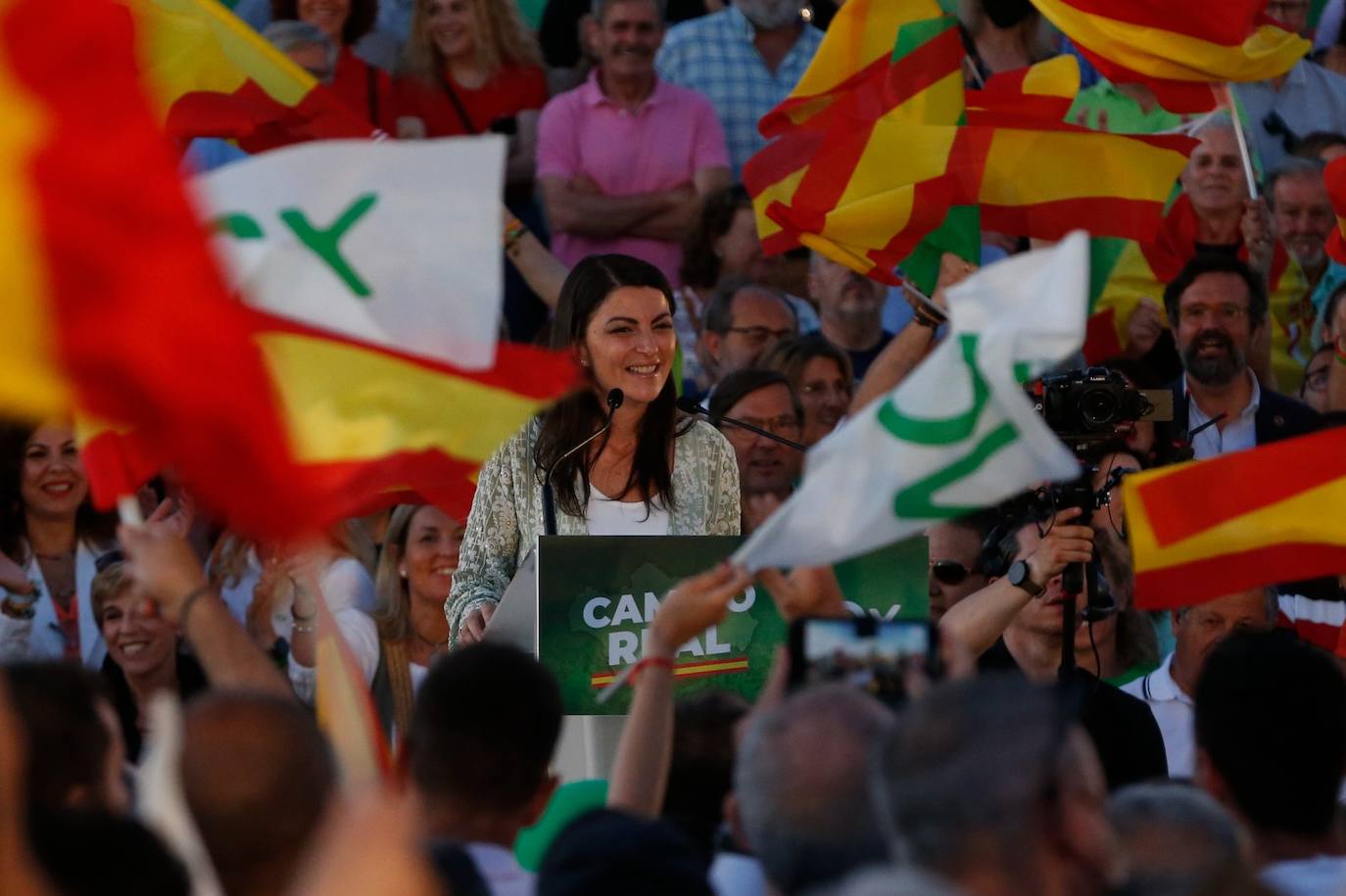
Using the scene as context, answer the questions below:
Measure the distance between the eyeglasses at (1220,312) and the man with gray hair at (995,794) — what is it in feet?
16.5

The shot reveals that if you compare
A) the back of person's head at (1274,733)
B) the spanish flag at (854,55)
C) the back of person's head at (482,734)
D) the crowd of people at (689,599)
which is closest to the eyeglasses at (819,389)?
the crowd of people at (689,599)

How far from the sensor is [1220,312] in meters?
8.09

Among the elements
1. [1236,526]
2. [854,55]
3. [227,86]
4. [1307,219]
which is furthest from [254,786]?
[1307,219]

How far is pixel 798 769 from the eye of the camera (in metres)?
3.37

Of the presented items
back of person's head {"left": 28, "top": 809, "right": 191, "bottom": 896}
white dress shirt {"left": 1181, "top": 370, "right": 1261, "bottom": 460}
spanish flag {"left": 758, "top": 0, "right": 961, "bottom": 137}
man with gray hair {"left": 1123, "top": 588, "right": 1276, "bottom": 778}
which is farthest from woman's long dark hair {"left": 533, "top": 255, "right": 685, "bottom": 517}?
back of person's head {"left": 28, "top": 809, "right": 191, "bottom": 896}

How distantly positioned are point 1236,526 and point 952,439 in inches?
51.0

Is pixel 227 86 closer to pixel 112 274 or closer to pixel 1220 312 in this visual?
pixel 112 274

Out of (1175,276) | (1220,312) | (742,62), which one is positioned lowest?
(1220,312)

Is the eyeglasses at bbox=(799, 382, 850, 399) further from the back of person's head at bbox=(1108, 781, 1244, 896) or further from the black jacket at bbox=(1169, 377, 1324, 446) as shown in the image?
the back of person's head at bbox=(1108, 781, 1244, 896)

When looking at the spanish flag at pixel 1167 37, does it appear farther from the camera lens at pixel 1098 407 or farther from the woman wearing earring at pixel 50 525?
the woman wearing earring at pixel 50 525

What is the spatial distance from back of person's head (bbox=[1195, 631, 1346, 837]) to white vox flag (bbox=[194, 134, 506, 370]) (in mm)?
1494

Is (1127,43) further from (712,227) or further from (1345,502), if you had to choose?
(1345,502)

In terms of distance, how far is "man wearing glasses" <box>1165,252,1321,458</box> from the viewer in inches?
312

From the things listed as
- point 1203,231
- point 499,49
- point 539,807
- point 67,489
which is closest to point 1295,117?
point 1203,231
